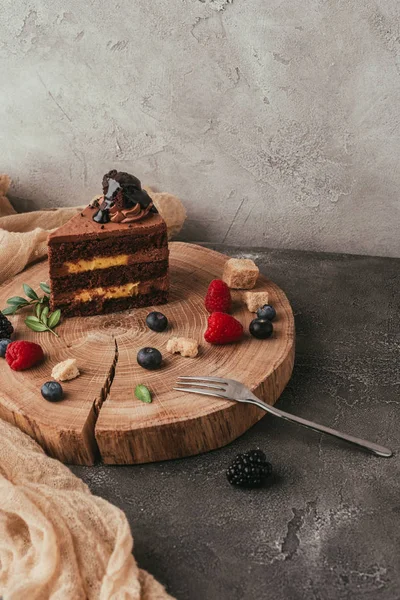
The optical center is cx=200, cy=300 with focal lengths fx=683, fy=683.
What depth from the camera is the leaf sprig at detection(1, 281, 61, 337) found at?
3109 mm

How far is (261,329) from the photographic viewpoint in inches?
117

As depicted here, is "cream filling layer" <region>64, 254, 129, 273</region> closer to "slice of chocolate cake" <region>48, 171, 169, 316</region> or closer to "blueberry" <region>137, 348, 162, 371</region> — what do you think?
"slice of chocolate cake" <region>48, 171, 169, 316</region>

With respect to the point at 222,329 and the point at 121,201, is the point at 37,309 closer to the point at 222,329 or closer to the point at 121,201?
the point at 121,201

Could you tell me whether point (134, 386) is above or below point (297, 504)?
above

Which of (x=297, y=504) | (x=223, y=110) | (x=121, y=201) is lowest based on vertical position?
(x=297, y=504)

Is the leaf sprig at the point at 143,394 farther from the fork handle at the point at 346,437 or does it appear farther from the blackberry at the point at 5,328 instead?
the blackberry at the point at 5,328

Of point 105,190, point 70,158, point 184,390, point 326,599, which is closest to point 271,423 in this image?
point 184,390

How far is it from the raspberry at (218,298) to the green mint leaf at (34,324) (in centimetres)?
76

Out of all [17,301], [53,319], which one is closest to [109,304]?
[53,319]

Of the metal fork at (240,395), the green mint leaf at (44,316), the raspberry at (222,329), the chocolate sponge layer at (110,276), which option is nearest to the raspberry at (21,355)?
the green mint leaf at (44,316)

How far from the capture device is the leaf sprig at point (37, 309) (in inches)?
122

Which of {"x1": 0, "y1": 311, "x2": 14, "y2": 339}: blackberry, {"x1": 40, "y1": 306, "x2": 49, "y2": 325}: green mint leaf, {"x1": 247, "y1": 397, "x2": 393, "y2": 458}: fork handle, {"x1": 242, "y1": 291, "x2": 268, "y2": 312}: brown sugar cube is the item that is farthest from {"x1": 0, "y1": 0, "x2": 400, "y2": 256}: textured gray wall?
{"x1": 247, "y1": 397, "x2": 393, "y2": 458}: fork handle

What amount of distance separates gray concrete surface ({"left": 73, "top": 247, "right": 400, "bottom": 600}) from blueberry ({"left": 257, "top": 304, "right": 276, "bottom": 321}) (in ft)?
0.74

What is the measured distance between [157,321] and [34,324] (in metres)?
0.56
